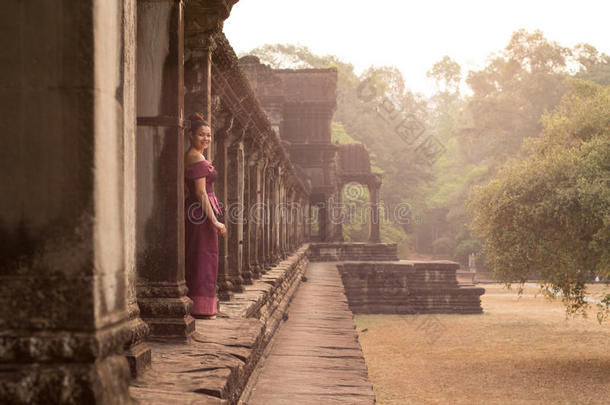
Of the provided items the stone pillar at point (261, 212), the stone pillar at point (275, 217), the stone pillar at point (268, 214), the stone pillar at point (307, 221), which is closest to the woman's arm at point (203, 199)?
the stone pillar at point (261, 212)

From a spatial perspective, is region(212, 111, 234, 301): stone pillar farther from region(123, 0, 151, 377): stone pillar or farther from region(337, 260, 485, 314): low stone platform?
region(337, 260, 485, 314): low stone platform

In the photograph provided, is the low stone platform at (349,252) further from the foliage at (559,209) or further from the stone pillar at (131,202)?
the stone pillar at (131,202)

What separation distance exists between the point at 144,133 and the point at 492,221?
13058 millimetres

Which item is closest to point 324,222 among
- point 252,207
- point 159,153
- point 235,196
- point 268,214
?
point 268,214

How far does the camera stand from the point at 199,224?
190 inches

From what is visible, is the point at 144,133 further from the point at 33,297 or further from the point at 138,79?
the point at 33,297

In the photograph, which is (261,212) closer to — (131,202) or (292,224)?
(131,202)

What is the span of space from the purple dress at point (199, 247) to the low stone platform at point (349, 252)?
21.9 m

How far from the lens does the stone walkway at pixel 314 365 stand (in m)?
4.70

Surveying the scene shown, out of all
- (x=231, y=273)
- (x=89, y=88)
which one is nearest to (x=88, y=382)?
(x=89, y=88)

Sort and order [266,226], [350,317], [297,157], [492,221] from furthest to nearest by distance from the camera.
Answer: [297,157]
[492,221]
[266,226]
[350,317]

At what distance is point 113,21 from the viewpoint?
90.7 inches

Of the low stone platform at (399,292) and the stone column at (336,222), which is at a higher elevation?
the stone column at (336,222)

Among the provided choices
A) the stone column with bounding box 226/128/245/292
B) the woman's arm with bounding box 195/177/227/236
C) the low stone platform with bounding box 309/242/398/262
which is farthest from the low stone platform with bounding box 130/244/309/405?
the low stone platform with bounding box 309/242/398/262
